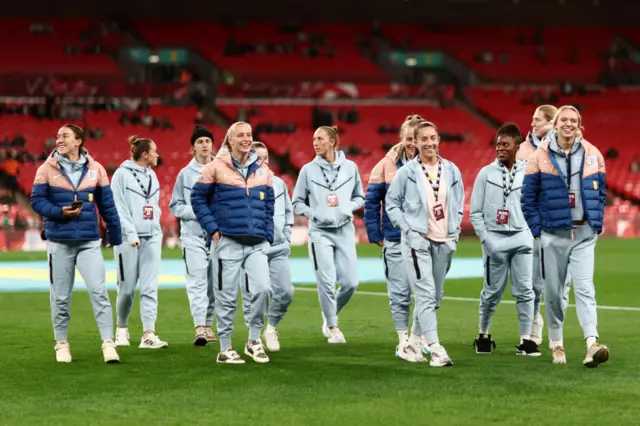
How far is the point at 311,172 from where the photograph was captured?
13180mm

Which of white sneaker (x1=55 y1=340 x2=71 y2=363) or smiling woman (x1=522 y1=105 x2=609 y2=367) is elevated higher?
smiling woman (x1=522 y1=105 x2=609 y2=367)

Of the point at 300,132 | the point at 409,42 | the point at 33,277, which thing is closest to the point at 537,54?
the point at 409,42

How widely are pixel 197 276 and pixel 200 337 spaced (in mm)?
730

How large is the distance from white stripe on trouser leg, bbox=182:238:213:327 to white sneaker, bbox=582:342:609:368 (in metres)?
4.42

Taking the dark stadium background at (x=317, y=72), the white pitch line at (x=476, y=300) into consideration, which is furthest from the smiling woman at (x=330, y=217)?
the dark stadium background at (x=317, y=72)

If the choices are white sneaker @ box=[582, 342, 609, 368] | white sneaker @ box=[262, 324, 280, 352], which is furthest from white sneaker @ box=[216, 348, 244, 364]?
white sneaker @ box=[582, 342, 609, 368]

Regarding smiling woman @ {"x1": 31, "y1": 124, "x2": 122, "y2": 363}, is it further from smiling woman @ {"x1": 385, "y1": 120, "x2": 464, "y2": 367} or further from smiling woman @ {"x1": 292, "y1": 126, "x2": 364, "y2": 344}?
smiling woman @ {"x1": 385, "y1": 120, "x2": 464, "y2": 367}

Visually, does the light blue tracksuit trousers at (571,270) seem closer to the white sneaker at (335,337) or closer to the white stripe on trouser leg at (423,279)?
the white stripe on trouser leg at (423,279)

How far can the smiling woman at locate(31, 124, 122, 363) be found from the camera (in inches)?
435

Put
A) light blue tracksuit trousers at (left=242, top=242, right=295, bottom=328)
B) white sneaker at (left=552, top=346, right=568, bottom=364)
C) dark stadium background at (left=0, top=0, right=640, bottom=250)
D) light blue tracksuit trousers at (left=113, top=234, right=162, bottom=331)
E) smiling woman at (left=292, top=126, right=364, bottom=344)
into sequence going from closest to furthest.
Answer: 1. white sneaker at (left=552, top=346, right=568, bottom=364)
2. light blue tracksuit trousers at (left=242, top=242, right=295, bottom=328)
3. light blue tracksuit trousers at (left=113, top=234, right=162, bottom=331)
4. smiling woman at (left=292, top=126, right=364, bottom=344)
5. dark stadium background at (left=0, top=0, right=640, bottom=250)

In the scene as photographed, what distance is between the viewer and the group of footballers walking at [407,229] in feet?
35.0

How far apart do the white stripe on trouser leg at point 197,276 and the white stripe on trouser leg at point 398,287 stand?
2.25 metres

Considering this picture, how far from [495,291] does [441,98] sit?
37.2m

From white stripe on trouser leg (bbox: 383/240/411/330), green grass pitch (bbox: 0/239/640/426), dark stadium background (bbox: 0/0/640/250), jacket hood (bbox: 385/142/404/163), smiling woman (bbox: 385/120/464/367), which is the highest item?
dark stadium background (bbox: 0/0/640/250)
